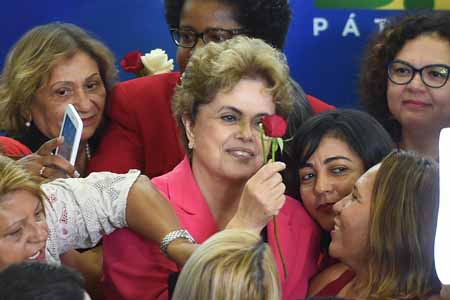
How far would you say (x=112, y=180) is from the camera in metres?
2.46

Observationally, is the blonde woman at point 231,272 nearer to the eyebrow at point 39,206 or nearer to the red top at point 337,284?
the eyebrow at point 39,206

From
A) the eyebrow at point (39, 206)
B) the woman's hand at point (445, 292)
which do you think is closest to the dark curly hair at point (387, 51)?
the woman's hand at point (445, 292)

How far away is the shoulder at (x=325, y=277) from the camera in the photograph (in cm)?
258

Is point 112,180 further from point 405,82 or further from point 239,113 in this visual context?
point 405,82

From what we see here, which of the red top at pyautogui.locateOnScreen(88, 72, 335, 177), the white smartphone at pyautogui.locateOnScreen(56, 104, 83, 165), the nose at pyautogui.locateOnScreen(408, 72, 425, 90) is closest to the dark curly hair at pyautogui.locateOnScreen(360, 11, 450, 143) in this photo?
the nose at pyautogui.locateOnScreen(408, 72, 425, 90)

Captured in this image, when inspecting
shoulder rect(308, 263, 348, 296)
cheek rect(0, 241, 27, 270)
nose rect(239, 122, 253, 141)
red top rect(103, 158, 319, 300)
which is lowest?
shoulder rect(308, 263, 348, 296)

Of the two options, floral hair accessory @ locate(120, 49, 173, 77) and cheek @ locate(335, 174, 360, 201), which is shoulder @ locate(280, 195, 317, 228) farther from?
floral hair accessory @ locate(120, 49, 173, 77)

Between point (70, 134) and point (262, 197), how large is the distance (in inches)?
22.9

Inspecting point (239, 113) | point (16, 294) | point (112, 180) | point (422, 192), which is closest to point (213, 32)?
point (239, 113)

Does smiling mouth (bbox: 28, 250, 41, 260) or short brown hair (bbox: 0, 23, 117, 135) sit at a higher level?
short brown hair (bbox: 0, 23, 117, 135)

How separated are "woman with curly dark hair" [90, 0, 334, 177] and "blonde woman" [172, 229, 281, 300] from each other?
1027 millimetres

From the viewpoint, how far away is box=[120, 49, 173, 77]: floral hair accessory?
135 inches

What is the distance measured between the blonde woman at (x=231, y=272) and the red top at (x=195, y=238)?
1.99 feet

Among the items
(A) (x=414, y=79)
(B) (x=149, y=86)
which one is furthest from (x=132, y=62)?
(A) (x=414, y=79)
